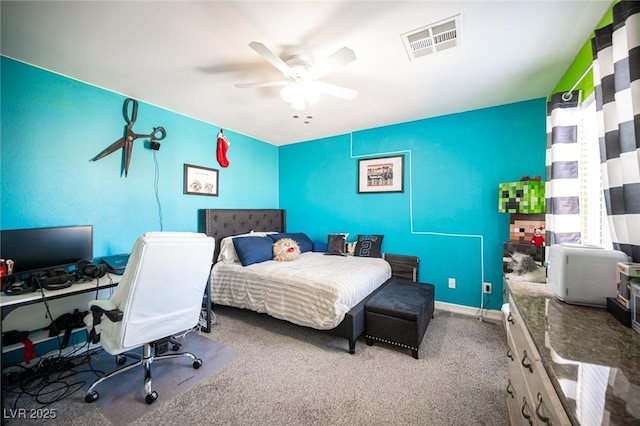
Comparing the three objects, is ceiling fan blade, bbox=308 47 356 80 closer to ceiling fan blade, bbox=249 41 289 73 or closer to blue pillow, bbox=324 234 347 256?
ceiling fan blade, bbox=249 41 289 73

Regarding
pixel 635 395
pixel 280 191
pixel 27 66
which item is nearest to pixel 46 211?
pixel 27 66

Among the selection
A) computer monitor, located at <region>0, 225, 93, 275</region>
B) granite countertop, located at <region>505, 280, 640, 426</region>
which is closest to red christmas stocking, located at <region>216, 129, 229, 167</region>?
computer monitor, located at <region>0, 225, 93, 275</region>

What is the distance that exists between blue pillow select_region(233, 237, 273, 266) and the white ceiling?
162 centimetres

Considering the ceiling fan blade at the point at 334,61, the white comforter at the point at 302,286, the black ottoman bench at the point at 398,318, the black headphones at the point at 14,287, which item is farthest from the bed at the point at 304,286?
the ceiling fan blade at the point at 334,61

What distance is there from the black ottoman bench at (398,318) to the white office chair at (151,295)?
1.51 meters

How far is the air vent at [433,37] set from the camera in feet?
5.19

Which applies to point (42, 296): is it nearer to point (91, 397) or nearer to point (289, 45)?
point (91, 397)

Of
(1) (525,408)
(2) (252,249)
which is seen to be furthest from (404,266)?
(1) (525,408)

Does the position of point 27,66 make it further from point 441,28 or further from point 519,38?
point 519,38

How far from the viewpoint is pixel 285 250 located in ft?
10.4

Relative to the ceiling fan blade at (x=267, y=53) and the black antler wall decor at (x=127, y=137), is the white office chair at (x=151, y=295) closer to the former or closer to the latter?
the ceiling fan blade at (x=267, y=53)

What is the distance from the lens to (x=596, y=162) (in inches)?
75.3

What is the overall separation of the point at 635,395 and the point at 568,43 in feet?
7.30

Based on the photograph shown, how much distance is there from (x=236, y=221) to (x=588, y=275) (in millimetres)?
3517
